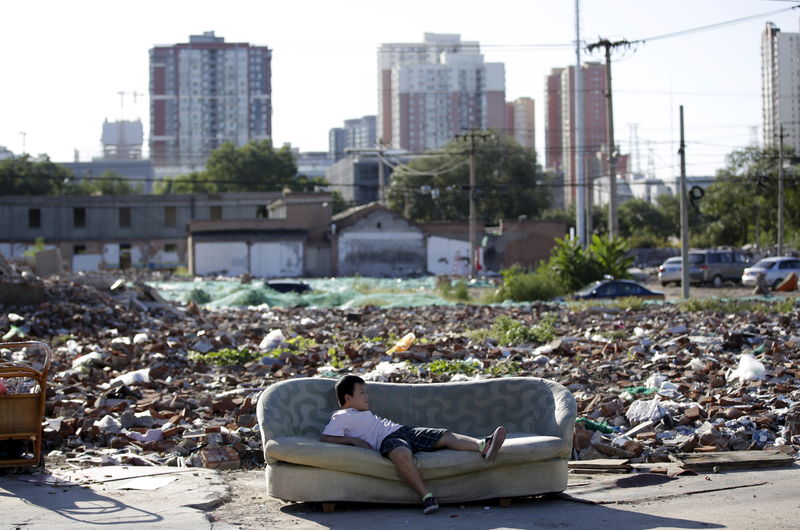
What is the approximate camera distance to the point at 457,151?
3233 inches

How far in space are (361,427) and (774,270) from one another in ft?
121

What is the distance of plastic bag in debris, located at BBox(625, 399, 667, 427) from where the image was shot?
9852mm

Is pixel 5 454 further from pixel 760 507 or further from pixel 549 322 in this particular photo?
pixel 549 322

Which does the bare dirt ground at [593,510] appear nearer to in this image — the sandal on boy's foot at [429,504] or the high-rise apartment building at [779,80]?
the sandal on boy's foot at [429,504]

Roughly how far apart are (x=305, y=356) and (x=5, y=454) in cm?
842

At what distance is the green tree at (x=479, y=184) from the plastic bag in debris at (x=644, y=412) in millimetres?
71459

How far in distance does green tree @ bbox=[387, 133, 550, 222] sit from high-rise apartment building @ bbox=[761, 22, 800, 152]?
798 inches

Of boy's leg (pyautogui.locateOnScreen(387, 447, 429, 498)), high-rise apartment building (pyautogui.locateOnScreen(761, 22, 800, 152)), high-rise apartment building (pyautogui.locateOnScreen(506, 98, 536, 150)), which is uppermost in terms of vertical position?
high-rise apartment building (pyautogui.locateOnScreen(506, 98, 536, 150))

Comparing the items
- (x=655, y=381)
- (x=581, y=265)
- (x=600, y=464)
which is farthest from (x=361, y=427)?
(x=581, y=265)

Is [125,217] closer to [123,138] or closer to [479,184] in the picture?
[479,184]

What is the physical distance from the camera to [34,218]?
73.2 meters

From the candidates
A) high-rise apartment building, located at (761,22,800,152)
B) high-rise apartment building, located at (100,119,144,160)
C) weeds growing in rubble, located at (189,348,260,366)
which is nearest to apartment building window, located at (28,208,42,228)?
high-rise apartment building, located at (761,22,800,152)

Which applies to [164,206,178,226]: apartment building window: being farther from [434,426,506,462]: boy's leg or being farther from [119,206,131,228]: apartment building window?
[434,426,506,462]: boy's leg

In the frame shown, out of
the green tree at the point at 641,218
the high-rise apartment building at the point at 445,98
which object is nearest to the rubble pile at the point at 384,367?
the green tree at the point at 641,218
